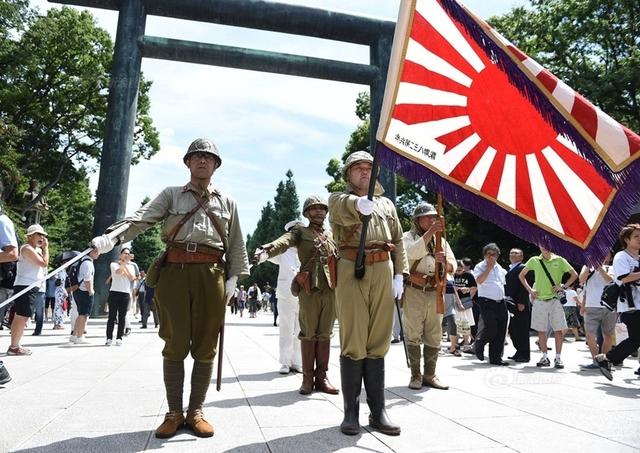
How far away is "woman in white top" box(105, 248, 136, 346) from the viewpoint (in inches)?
375

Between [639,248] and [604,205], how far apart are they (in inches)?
138

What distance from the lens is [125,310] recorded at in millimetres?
9797

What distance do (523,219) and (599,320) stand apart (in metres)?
4.74

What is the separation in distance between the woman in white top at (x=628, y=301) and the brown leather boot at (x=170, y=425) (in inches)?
199

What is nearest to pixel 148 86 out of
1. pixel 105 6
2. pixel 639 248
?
pixel 105 6

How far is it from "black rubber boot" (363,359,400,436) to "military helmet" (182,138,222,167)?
6.65 feet

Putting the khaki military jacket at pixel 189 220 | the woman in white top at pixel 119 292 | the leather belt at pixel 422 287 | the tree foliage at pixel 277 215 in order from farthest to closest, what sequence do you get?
the tree foliage at pixel 277 215 < the woman in white top at pixel 119 292 < the leather belt at pixel 422 287 < the khaki military jacket at pixel 189 220

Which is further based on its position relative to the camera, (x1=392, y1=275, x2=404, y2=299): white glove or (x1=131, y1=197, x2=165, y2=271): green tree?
(x1=131, y1=197, x2=165, y2=271): green tree

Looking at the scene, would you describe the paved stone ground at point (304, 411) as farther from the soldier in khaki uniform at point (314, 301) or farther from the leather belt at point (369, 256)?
the leather belt at point (369, 256)

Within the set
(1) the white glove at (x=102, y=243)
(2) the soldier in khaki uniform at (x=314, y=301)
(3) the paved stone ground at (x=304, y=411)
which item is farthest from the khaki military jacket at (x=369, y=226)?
(1) the white glove at (x=102, y=243)

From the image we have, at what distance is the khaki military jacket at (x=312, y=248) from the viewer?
18.5 feet

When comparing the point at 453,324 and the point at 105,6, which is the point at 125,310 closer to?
the point at 453,324

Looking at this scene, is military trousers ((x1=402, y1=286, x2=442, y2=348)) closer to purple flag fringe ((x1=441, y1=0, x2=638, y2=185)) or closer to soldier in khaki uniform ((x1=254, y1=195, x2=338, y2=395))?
soldier in khaki uniform ((x1=254, y1=195, x2=338, y2=395))

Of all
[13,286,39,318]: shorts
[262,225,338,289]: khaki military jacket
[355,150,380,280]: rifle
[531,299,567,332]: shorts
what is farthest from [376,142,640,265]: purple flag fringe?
[13,286,39,318]: shorts
